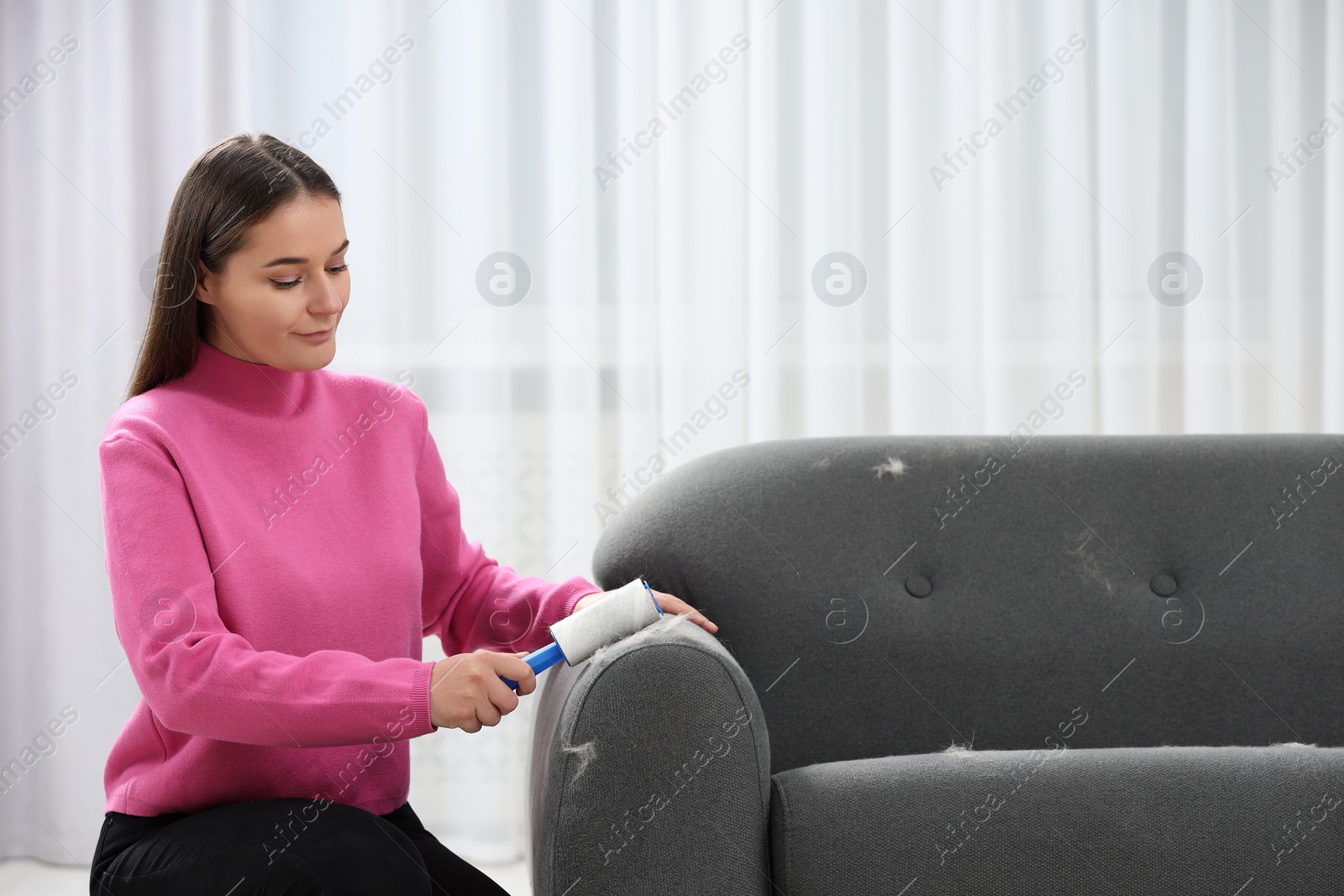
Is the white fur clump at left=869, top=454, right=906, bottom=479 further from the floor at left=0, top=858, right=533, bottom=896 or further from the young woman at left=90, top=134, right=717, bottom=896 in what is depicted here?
the floor at left=0, top=858, right=533, bottom=896

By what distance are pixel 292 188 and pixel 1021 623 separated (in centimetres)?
104

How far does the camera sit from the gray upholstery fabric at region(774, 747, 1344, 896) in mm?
951

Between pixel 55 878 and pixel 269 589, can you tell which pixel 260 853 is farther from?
pixel 55 878

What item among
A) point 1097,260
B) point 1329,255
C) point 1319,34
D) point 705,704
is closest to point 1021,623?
point 705,704

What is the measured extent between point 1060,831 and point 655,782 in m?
0.39

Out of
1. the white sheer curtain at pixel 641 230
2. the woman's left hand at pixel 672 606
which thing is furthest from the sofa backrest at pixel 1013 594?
the white sheer curtain at pixel 641 230

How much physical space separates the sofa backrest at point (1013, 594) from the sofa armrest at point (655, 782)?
35 cm

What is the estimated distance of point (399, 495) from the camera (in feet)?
3.79

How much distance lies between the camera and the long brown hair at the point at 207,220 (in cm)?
100

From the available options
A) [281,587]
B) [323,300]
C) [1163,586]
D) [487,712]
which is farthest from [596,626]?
[1163,586]

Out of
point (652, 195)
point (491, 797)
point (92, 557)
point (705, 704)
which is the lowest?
point (491, 797)

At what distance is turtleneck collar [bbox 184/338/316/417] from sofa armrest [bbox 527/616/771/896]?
46 centimetres

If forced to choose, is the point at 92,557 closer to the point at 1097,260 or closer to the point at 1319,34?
the point at 1097,260

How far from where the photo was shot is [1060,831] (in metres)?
0.96
